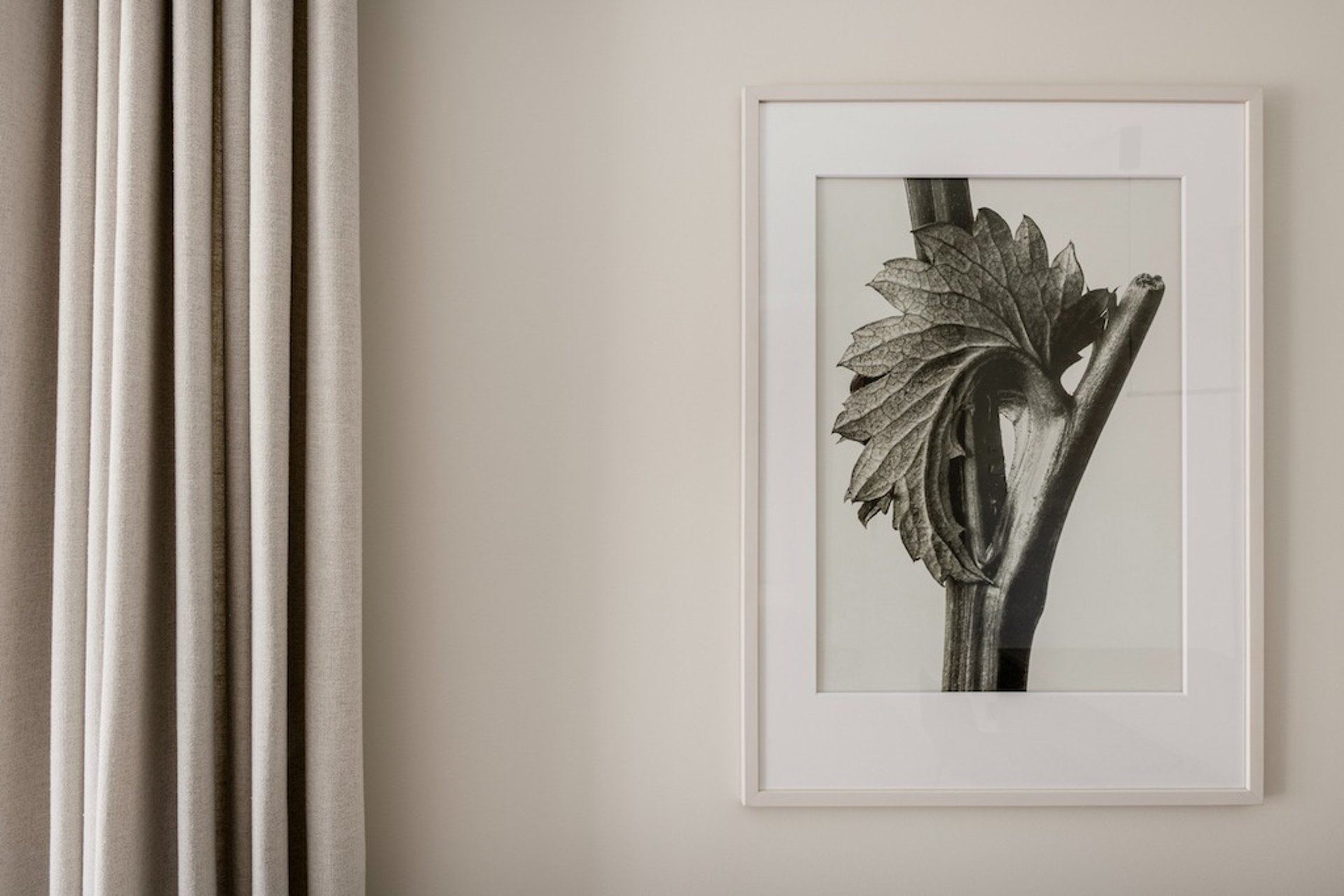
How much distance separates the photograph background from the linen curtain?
0.62 m

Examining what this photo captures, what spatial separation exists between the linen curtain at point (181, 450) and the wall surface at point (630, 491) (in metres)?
0.12

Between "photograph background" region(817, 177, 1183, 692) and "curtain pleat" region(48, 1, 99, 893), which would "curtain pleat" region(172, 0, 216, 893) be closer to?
"curtain pleat" region(48, 1, 99, 893)

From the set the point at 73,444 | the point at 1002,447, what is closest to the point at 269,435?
the point at 73,444

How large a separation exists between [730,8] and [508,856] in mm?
1195

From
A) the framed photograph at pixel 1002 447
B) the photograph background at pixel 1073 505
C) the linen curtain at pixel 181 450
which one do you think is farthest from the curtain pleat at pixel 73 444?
the photograph background at pixel 1073 505

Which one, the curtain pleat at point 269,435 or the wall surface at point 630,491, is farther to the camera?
the wall surface at point 630,491

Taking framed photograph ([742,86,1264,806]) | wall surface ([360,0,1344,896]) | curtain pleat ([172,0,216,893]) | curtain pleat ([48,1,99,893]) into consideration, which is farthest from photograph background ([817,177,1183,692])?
curtain pleat ([48,1,99,893])

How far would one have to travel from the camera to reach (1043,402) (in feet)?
3.72

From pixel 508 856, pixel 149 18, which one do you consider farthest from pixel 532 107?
pixel 508 856

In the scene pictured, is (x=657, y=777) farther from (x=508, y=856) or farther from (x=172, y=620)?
(x=172, y=620)

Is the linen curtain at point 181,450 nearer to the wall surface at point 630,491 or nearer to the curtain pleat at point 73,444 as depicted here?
the curtain pleat at point 73,444

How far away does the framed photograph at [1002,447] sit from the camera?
1.13 metres

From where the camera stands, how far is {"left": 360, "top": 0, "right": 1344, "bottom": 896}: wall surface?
1.16m

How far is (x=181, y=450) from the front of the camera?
979 mm
